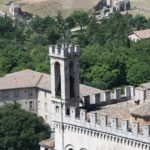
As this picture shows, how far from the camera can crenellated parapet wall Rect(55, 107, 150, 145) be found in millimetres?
59037

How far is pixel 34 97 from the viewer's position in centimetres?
11681

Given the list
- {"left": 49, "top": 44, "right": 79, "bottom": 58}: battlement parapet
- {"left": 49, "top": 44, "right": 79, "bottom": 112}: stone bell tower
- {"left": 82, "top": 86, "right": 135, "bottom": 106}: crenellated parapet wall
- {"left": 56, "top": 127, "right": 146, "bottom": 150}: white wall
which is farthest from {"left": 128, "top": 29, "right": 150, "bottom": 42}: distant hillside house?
{"left": 56, "top": 127, "right": 146, "bottom": 150}: white wall

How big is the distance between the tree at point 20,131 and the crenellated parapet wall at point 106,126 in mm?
24382

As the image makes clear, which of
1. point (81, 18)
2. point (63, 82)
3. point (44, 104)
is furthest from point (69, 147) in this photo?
point (81, 18)

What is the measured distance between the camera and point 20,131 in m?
91.9

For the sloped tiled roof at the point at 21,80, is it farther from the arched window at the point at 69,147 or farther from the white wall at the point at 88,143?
the arched window at the point at 69,147

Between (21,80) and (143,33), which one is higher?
(143,33)

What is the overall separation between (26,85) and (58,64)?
50.2m

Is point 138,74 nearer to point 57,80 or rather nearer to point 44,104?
point 44,104

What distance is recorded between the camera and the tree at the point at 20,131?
90.5m

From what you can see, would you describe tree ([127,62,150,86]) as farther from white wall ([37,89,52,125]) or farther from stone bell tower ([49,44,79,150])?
stone bell tower ([49,44,79,150])

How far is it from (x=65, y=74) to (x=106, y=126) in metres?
6.16

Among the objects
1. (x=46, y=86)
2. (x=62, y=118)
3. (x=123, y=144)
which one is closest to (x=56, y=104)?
(x=62, y=118)

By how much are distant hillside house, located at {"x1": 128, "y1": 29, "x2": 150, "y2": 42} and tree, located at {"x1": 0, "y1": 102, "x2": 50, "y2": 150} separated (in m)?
83.3
